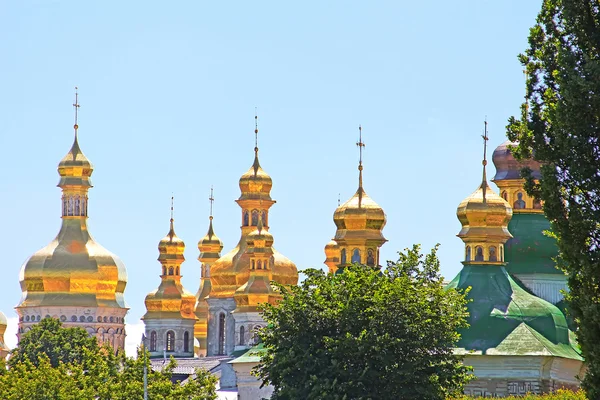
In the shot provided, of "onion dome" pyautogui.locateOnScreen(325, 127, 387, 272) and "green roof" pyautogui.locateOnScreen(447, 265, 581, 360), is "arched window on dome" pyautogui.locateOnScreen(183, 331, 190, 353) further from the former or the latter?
"green roof" pyautogui.locateOnScreen(447, 265, 581, 360)

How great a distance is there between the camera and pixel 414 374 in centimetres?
6172

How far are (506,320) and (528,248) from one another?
30.2 feet

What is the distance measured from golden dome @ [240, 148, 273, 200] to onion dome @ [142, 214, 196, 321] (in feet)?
36.4

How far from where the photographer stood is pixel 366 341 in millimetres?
62062

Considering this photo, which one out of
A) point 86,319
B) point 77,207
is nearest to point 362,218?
point 86,319

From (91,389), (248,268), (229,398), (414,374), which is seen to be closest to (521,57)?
(414,374)

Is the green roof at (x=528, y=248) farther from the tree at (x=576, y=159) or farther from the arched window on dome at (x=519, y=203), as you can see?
the tree at (x=576, y=159)

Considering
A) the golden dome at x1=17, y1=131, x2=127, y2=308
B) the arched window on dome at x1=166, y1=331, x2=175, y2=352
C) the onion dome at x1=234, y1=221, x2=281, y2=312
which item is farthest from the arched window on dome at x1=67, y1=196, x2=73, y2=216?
the onion dome at x1=234, y1=221, x2=281, y2=312

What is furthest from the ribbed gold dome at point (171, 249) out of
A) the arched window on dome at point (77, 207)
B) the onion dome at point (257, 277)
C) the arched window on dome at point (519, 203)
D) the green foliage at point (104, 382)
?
the arched window on dome at point (519, 203)

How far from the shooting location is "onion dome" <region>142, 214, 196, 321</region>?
13575cm

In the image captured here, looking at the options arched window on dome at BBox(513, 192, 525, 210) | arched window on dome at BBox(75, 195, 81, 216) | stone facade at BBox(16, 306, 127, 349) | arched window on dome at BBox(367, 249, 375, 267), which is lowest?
arched window on dome at BBox(367, 249, 375, 267)

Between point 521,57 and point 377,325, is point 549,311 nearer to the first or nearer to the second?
point 377,325

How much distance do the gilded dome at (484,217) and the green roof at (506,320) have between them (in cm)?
148

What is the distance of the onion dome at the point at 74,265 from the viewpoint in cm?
13225
